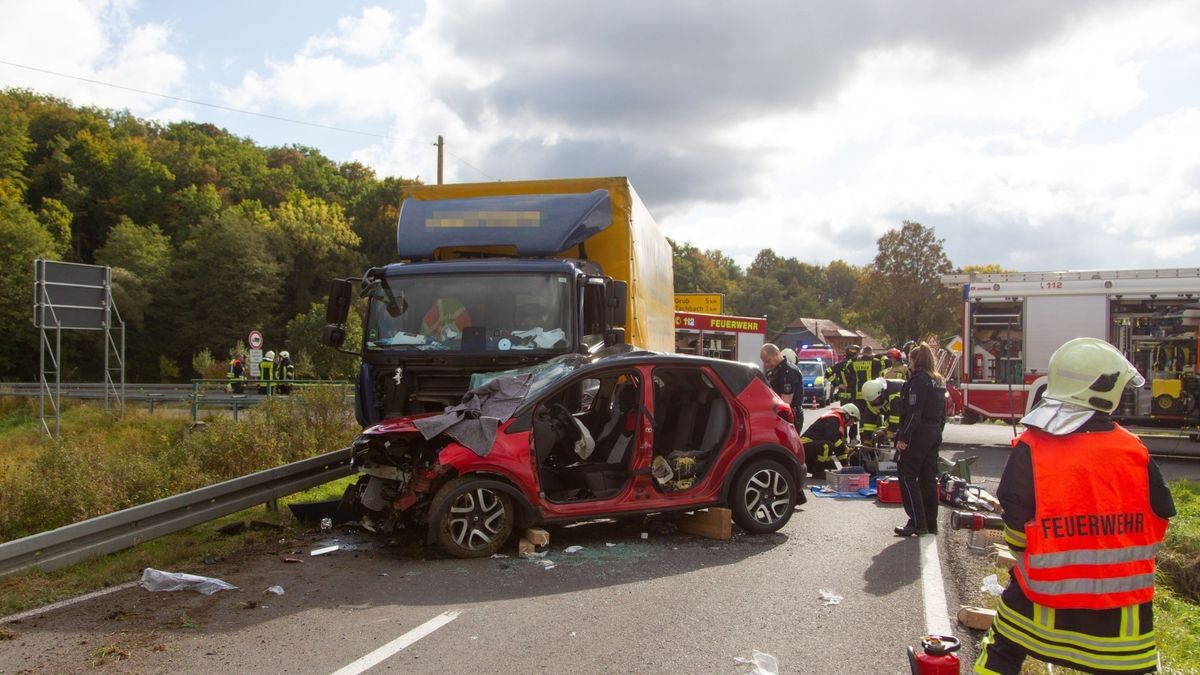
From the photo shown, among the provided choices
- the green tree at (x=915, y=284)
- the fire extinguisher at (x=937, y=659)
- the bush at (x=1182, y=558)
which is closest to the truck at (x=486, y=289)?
the bush at (x=1182, y=558)

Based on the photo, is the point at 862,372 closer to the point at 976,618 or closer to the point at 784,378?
the point at 784,378

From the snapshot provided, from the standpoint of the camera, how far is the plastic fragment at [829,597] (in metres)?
5.84

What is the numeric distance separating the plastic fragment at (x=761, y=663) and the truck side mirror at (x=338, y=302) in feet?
18.9

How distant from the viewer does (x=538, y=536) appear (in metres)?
7.10

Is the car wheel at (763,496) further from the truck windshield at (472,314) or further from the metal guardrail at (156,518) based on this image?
the metal guardrail at (156,518)

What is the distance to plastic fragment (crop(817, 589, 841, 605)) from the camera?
584cm

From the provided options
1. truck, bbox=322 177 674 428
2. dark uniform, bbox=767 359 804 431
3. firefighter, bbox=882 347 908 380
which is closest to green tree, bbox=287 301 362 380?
firefighter, bbox=882 347 908 380

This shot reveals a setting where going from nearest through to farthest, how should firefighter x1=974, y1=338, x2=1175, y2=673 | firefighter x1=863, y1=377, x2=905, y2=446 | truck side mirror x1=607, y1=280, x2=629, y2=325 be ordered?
firefighter x1=974, y1=338, x2=1175, y2=673
truck side mirror x1=607, y1=280, x2=629, y2=325
firefighter x1=863, y1=377, x2=905, y2=446

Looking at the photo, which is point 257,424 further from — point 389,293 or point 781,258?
point 781,258

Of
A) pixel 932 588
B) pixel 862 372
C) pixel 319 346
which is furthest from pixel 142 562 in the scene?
pixel 319 346

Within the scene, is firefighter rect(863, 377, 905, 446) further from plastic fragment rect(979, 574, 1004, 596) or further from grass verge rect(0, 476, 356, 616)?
grass verge rect(0, 476, 356, 616)

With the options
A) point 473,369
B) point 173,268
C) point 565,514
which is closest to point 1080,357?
point 565,514

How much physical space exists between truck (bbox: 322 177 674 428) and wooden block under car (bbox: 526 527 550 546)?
1.81 meters

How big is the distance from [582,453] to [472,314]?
200 centimetres
